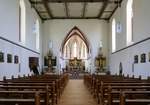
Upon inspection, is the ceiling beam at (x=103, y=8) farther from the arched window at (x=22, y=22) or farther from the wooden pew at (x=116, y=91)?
the wooden pew at (x=116, y=91)

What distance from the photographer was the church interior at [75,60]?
855cm

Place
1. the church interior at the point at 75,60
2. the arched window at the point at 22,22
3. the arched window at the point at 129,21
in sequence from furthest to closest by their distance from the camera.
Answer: the arched window at the point at 22,22
the arched window at the point at 129,21
the church interior at the point at 75,60

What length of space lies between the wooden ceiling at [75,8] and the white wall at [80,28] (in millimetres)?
675

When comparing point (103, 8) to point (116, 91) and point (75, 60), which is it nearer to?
point (75, 60)

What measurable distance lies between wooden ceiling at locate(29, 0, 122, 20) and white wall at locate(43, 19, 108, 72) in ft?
2.21

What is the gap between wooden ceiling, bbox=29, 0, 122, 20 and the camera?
25.0 meters

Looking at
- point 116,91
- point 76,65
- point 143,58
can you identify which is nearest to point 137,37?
point 143,58

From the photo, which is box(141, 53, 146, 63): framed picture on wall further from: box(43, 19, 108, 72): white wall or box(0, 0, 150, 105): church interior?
box(43, 19, 108, 72): white wall

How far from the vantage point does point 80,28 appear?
33375 millimetres

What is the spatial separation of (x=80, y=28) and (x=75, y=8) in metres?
5.54

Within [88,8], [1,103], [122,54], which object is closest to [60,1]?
[88,8]

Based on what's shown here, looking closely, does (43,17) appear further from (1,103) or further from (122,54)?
(1,103)

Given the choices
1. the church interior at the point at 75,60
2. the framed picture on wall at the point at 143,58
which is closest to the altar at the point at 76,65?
the church interior at the point at 75,60

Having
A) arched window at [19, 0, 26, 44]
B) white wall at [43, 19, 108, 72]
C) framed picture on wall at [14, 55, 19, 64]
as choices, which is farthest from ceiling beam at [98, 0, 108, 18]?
framed picture on wall at [14, 55, 19, 64]
